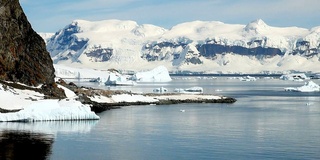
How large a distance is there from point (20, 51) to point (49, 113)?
20.3 meters

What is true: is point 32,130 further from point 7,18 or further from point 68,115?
point 7,18

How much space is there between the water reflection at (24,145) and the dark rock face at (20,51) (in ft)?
86.8

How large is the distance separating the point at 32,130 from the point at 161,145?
15.2 metres

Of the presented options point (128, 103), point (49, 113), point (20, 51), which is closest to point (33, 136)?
point (49, 113)

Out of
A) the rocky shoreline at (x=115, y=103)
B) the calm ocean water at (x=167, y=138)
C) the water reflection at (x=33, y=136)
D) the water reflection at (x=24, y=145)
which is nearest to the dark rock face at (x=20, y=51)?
the rocky shoreline at (x=115, y=103)

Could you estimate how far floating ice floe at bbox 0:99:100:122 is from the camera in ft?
212

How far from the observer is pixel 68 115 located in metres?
67.0

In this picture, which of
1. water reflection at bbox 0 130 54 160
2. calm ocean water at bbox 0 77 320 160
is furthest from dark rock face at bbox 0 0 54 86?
water reflection at bbox 0 130 54 160

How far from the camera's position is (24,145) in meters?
47.4

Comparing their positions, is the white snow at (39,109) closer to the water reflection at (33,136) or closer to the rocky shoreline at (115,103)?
the water reflection at (33,136)

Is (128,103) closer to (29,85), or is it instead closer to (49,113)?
(29,85)

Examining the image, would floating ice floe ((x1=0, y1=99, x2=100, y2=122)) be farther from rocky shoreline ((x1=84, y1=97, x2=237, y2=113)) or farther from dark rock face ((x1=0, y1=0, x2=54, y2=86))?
rocky shoreline ((x1=84, y1=97, x2=237, y2=113))

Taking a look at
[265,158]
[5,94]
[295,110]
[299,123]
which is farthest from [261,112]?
[265,158]

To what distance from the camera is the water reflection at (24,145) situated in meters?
42.5
